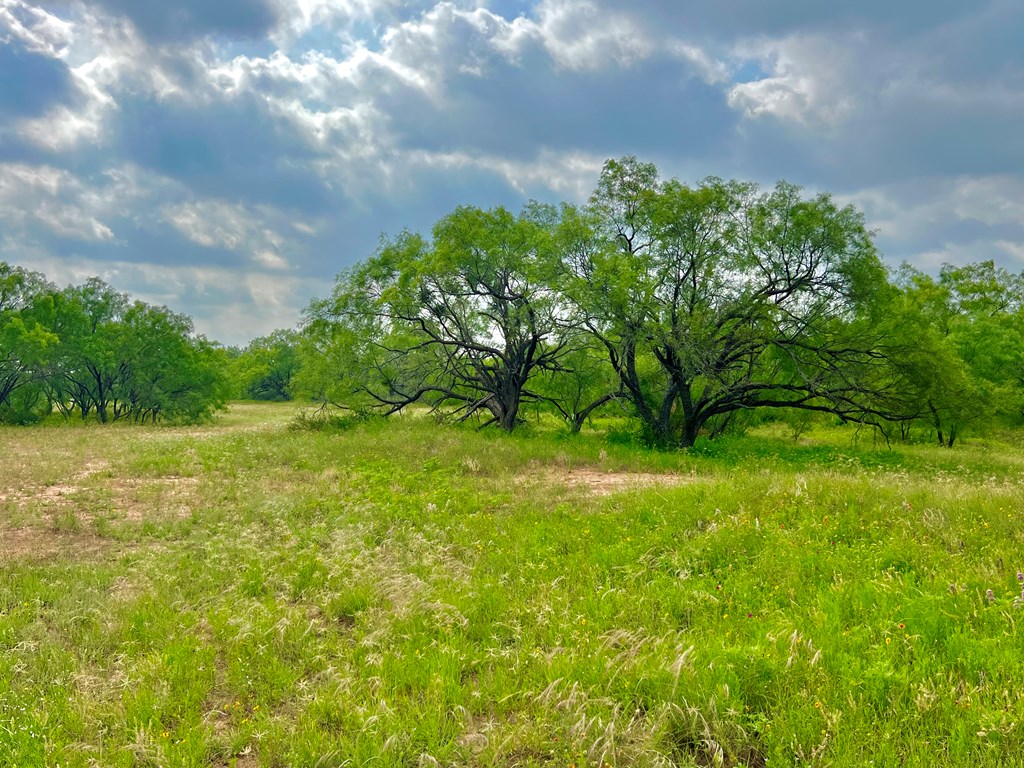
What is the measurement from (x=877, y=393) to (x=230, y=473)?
23.9m

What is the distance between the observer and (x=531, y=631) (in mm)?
5484

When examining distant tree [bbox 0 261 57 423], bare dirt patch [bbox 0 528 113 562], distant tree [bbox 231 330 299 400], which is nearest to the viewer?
bare dirt patch [bbox 0 528 113 562]

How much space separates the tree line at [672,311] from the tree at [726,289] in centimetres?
6

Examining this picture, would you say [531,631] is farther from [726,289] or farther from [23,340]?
[23,340]

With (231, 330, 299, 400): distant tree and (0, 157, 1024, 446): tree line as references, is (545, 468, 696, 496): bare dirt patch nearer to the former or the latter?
(0, 157, 1024, 446): tree line

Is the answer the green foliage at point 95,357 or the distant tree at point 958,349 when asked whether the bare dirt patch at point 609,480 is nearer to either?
the distant tree at point 958,349

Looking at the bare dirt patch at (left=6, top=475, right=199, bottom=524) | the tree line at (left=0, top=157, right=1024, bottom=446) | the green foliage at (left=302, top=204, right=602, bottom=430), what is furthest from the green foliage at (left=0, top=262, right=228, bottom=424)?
the bare dirt patch at (left=6, top=475, right=199, bottom=524)

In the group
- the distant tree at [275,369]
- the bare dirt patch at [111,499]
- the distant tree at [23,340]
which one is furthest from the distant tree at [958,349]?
the distant tree at [275,369]

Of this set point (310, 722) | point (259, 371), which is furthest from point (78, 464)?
point (259, 371)

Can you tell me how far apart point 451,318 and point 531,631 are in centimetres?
2371

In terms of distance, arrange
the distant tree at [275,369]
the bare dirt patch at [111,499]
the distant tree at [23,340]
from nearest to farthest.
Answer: the bare dirt patch at [111,499] → the distant tree at [23,340] → the distant tree at [275,369]

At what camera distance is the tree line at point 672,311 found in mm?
20812

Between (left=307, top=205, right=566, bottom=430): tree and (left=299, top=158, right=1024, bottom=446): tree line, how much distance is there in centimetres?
11

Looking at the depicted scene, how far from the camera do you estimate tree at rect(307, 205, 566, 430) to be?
2534cm
